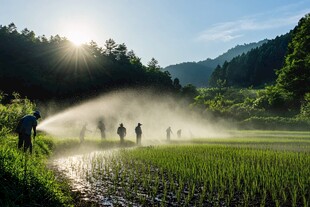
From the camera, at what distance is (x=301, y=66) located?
46.0m

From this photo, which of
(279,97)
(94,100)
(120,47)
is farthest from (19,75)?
(120,47)

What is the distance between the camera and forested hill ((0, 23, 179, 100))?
86.8 metres

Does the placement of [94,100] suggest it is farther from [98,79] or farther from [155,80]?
[155,80]

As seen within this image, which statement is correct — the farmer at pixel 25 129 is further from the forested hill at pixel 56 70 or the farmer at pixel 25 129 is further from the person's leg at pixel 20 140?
the forested hill at pixel 56 70

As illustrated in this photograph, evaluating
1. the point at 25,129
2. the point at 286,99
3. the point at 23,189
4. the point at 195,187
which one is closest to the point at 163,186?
the point at 195,187

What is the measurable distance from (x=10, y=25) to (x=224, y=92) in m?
96.4

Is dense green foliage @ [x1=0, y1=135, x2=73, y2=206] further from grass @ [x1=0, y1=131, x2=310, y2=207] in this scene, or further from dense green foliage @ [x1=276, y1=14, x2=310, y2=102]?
dense green foliage @ [x1=276, y1=14, x2=310, y2=102]

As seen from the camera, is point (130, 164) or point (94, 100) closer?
point (130, 164)

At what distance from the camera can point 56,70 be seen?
10050 centimetres

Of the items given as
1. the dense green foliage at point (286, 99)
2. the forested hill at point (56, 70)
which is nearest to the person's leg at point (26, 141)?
the dense green foliage at point (286, 99)

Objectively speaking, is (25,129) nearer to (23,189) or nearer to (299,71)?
(23,189)

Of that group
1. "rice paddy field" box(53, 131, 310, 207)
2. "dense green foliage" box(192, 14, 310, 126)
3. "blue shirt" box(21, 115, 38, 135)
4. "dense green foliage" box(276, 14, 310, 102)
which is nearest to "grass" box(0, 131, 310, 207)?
"rice paddy field" box(53, 131, 310, 207)

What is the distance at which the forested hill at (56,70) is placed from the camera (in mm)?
86750

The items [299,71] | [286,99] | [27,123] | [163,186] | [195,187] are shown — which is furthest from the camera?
[286,99]
